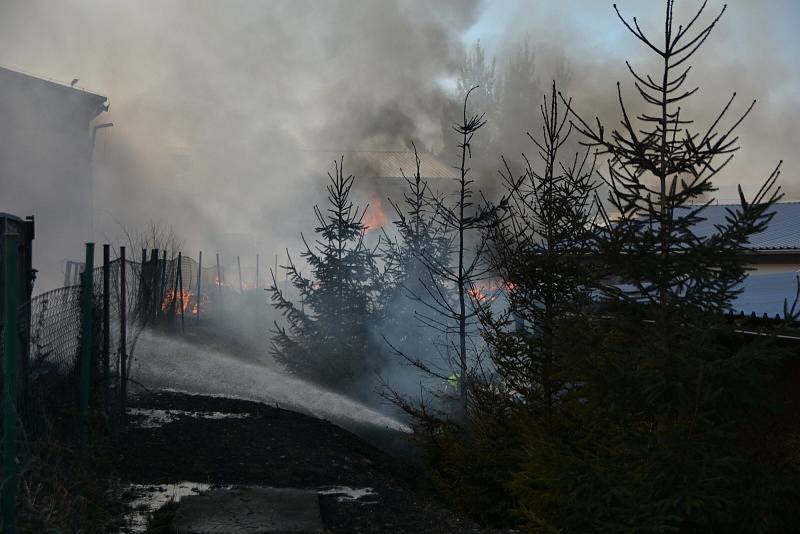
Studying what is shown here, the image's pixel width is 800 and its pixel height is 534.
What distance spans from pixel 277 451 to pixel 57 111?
20.3 meters

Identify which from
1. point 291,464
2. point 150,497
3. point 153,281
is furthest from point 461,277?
point 153,281

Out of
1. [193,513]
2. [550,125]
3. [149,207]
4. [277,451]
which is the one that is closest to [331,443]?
[277,451]

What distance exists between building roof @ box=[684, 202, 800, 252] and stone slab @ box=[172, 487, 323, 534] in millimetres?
9351

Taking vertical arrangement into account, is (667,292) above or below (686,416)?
above

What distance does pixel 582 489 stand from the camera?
14.6 feet

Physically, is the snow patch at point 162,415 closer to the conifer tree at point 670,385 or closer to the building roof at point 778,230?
the conifer tree at point 670,385

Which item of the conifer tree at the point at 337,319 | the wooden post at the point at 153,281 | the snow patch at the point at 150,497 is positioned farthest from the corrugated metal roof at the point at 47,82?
the snow patch at the point at 150,497

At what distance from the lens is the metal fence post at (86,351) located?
576 centimetres

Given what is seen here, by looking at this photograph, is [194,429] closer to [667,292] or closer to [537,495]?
[537,495]

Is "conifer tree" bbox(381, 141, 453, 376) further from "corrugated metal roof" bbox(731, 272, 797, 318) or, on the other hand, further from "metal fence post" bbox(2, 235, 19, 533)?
"metal fence post" bbox(2, 235, 19, 533)

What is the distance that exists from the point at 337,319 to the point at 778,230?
764cm

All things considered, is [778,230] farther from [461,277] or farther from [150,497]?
[150,497]

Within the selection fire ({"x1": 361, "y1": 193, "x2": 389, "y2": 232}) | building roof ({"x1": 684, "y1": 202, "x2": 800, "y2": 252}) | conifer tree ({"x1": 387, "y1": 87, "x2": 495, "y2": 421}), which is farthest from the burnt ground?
fire ({"x1": 361, "y1": 193, "x2": 389, "y2": 232})

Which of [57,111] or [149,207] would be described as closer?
[57,111]
